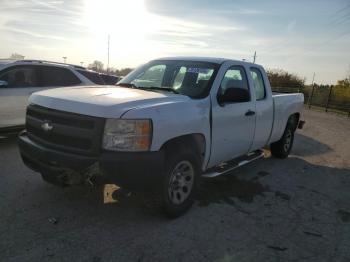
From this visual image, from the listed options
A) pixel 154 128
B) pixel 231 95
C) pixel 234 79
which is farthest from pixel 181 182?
pixel 234 79

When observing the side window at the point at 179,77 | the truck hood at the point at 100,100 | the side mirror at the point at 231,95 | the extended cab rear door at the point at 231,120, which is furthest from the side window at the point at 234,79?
the truck hood at the point at 100,100

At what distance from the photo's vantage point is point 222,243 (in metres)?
3.79

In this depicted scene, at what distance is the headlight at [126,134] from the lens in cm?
361

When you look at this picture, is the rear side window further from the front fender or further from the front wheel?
the front wheel

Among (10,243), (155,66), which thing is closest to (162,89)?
(155,66)

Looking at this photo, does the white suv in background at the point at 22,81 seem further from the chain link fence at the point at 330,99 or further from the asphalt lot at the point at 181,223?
the chain link fence at the point at 330,99

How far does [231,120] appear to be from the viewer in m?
5.05

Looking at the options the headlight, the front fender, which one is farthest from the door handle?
the headlight

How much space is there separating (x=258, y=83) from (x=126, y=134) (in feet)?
10.9

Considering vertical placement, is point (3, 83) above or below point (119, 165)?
above

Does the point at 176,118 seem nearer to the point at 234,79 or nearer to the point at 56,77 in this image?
the point at 234,79

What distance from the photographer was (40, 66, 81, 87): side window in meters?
7.95

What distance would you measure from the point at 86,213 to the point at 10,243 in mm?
939

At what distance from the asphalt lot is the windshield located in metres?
1.49
